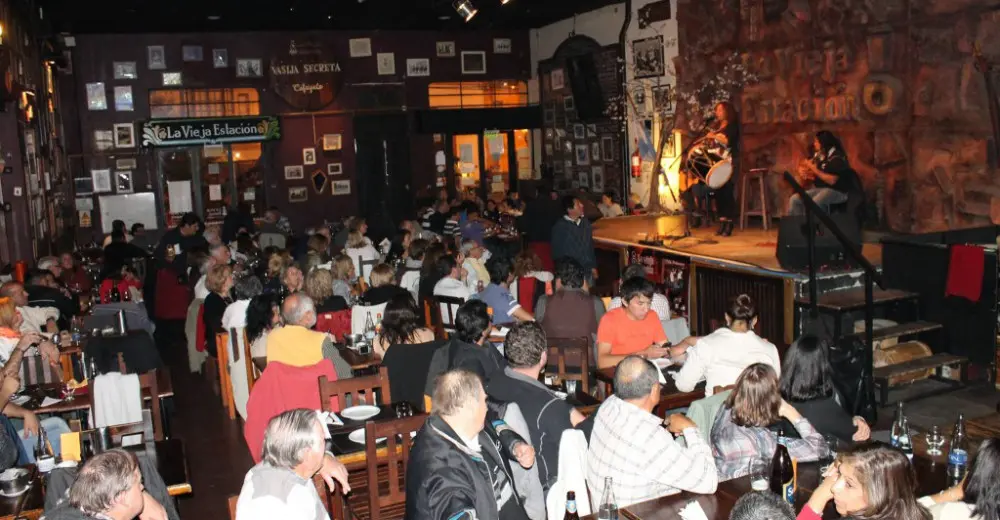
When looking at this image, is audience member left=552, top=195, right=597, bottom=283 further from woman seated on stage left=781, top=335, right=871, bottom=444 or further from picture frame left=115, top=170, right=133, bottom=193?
picture frame left=115, top=170, right=133, bottom=193

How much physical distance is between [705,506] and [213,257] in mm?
6662

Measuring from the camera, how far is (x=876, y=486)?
273cm

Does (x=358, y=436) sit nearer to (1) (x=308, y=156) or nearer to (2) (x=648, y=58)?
(2) (x=648, y=58)

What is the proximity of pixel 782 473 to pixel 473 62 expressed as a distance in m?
14.4

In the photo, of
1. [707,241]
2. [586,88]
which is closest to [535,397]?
[707,241]

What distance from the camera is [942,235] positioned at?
28.3 ft

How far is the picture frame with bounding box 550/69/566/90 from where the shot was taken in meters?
16.1

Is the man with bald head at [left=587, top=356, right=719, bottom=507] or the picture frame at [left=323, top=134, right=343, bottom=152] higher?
the picture frame at [left=323, top=134, right=343, bottom=152]

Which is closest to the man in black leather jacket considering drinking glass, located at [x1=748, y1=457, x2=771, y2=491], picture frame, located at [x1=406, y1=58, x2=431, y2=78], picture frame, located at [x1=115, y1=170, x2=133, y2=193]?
drinking glass, located at [x1=748, y1=457, x2=771, y2=491]

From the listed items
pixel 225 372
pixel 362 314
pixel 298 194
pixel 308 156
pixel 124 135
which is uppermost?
pixel 124 135

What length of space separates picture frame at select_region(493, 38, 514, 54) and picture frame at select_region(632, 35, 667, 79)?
159 inches

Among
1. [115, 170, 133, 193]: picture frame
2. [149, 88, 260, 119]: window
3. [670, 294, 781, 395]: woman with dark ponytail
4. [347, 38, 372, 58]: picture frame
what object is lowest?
[670, 294, 781, 395]: woman with dark ponytail

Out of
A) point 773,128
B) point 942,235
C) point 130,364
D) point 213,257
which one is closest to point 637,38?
point 773,128

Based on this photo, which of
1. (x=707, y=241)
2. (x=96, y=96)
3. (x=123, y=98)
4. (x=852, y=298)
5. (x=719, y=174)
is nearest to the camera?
(x=852, y=298)
